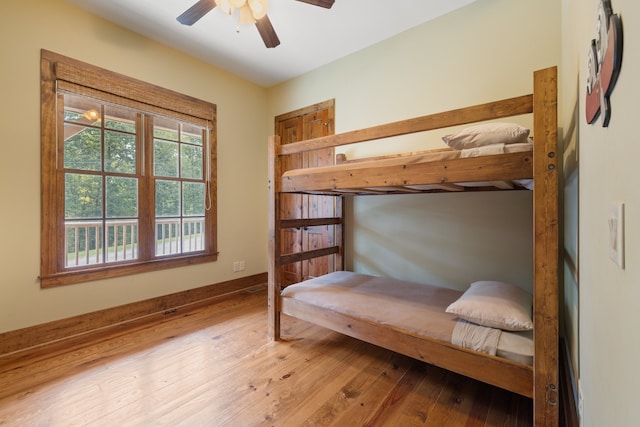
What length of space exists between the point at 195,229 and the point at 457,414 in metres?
2.75

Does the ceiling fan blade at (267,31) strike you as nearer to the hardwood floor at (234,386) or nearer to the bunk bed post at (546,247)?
the bunk bed post at (546,247)

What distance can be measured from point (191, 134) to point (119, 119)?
65 centimetres

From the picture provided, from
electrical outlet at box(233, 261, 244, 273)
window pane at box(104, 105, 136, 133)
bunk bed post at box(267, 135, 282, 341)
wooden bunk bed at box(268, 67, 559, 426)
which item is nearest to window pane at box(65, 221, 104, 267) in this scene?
window pane at box(104, 105, 136, 133)

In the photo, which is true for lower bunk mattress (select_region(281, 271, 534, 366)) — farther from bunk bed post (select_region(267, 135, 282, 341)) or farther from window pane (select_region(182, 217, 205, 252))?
window pane (select_region(182, 217, 205, 252))

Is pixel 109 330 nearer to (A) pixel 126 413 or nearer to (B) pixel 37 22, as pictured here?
(A) pixel 126 413

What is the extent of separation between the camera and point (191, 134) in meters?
2.94

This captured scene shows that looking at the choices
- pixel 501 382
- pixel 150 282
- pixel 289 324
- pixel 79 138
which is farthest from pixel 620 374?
pixel 79 138

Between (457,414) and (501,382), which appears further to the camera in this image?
(457,414)

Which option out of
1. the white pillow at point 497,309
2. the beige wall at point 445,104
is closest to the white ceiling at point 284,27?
the beige wall at point 445,104

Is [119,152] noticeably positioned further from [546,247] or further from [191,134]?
[546,247]

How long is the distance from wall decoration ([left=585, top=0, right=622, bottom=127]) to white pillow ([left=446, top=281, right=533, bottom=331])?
969mm

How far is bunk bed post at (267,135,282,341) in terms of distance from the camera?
2.11 meters

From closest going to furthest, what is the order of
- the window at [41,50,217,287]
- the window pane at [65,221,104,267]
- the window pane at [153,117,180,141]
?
1. the window at [41,50,217,287]
2. the window pane at [65,221,104,267]
3. the window pane at [153,117,180,141]

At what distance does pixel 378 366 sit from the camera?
179 cm
